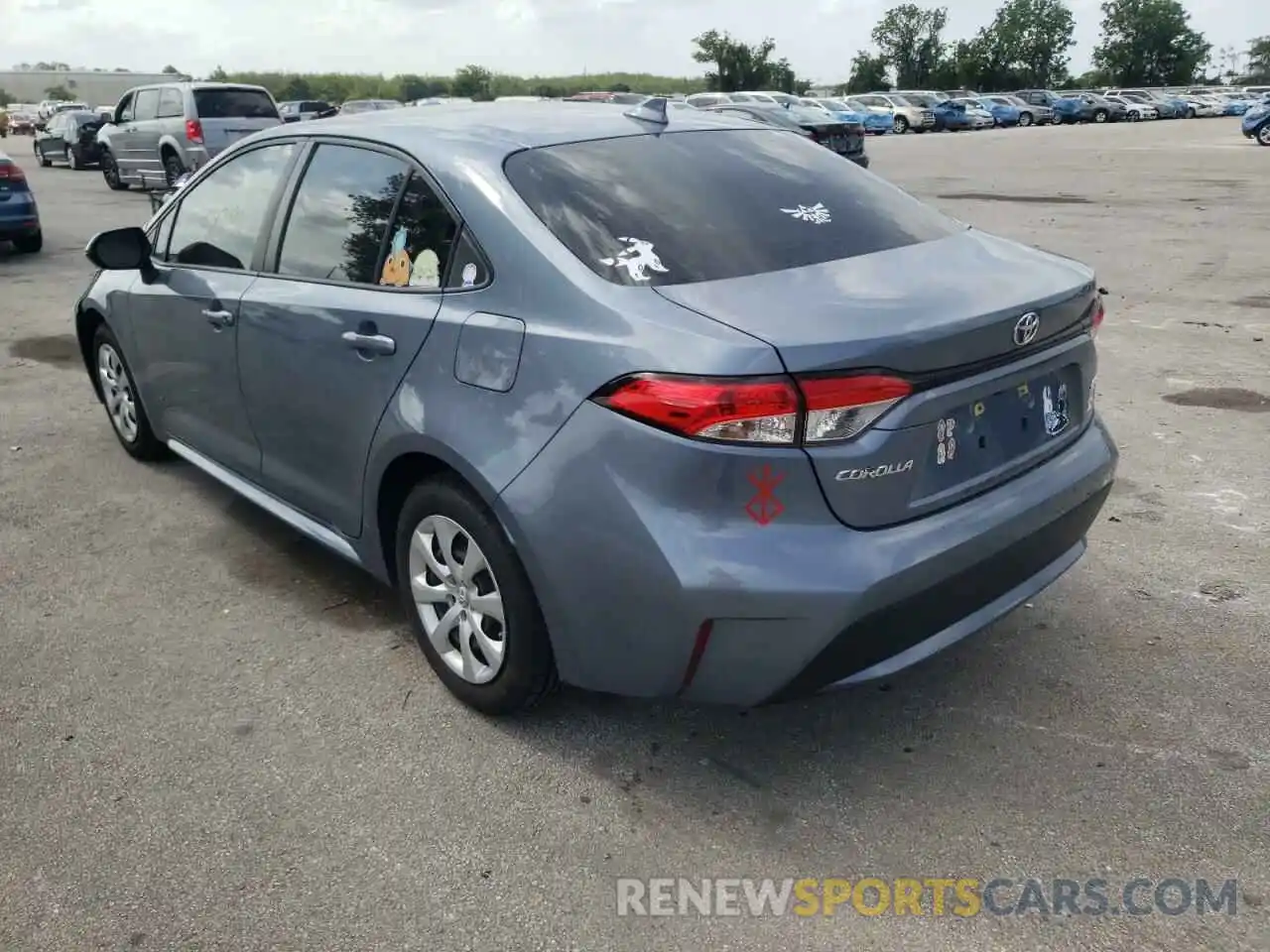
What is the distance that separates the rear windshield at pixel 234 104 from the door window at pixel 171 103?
0.37 meters

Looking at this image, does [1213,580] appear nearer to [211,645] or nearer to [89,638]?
[211,645]

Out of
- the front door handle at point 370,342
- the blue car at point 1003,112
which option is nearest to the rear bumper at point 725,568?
the front door handle at point 370,342

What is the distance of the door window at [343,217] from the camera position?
338 cm

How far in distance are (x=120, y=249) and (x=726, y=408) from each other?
313cm

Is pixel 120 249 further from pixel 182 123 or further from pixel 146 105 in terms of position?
pixel 146 105

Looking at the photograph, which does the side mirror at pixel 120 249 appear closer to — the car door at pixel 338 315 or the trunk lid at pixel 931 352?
the car door at pixel 338 315

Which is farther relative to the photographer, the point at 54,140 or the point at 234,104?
the point at 54,140

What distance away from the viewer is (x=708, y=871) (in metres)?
2.64

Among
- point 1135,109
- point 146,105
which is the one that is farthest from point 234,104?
point 1135,109

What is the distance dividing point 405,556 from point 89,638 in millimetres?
1295

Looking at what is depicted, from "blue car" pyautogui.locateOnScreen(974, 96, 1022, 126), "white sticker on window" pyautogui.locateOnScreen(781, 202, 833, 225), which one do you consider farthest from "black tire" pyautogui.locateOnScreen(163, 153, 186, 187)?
"blue car" pyautogui.locateOnScreen(974, 96, 1022, 126)

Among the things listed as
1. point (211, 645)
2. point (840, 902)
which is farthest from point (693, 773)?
point (211, 645)

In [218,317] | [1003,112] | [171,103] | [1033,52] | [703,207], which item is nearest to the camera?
[703,207]

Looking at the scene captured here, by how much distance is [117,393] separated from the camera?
214 inches
